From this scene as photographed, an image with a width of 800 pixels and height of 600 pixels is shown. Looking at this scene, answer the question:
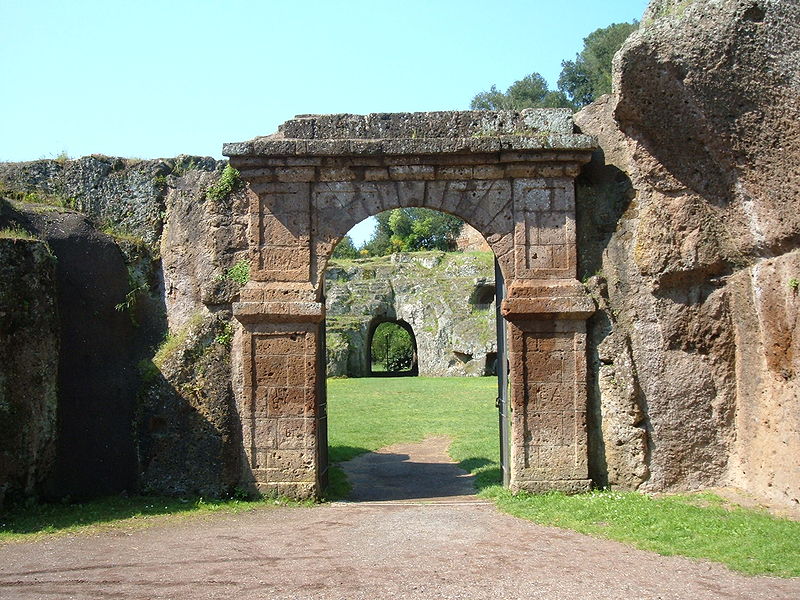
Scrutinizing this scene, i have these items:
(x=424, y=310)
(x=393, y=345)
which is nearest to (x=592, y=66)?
(x=393, y=345)

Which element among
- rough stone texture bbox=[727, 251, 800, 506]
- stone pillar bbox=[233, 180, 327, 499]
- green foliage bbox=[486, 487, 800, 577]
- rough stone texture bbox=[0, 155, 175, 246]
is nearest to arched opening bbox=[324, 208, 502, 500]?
stone pillar bbox=[233, 180, 327, 499]

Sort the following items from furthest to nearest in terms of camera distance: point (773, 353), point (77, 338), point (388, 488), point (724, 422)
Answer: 1. point (388, 488)
2. point (77, 338)
3. point (724, 422)
4. point (773, 353)

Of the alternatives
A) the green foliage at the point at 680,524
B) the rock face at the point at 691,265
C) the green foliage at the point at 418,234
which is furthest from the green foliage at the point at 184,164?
the green foliage at the point at 418,234

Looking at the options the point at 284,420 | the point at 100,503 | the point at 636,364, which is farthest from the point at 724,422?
the point at 100,503

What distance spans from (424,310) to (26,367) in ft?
58.6

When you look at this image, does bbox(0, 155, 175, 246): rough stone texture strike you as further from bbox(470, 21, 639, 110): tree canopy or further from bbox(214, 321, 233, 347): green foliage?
bbox(470, 21, 639, 110): tree canopy

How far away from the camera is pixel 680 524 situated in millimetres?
6410

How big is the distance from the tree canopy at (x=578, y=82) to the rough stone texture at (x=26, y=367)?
37848 mm

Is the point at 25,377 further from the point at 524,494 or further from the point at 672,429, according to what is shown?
the point at 672,429

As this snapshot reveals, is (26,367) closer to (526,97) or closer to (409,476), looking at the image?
(409,476)

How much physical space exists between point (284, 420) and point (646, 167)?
14.7ft

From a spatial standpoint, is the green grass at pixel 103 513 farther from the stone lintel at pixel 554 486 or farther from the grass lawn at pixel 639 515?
the stone lintel at pixel 554 486

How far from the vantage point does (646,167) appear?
7785mm

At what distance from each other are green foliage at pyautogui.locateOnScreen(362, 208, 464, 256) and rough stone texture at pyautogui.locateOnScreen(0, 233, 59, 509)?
33646 millimetres
